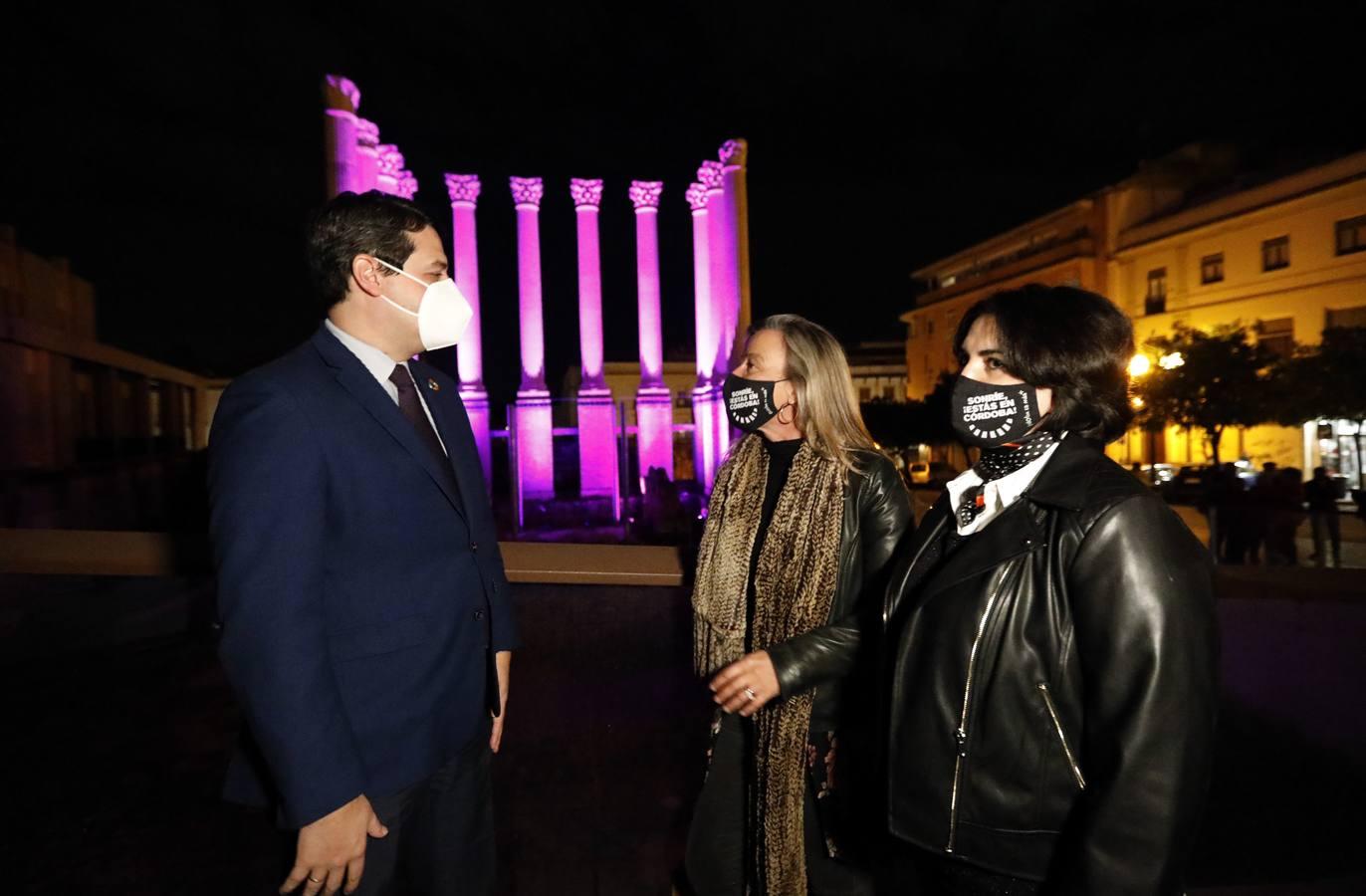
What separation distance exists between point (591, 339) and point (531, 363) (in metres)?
3.15

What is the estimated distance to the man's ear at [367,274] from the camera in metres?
2.12

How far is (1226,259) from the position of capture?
30.3 m

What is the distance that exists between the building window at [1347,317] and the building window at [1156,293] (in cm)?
816

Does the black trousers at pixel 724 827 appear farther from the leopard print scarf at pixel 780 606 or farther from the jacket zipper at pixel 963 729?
the jacket zipper at pixel 963 729

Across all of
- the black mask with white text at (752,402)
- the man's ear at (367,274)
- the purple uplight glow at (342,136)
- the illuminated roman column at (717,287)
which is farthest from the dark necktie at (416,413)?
the illuminated roman column at (717,287)

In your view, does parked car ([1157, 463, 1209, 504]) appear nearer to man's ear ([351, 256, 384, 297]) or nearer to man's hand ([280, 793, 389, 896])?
man's ear ([351, 256, 384, 297])

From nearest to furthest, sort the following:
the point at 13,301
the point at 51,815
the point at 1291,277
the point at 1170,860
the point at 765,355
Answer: the point at 1170,860
the point at 765,355
the point at 51,815
the point at 13,301
the point at 1291,277

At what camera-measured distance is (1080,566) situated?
161 cm

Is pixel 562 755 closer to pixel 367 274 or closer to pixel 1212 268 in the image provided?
pixel 367 274

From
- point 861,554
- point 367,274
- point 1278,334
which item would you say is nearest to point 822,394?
point 861,554

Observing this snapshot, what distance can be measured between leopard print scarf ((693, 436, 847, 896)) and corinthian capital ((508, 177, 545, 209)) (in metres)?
36.5

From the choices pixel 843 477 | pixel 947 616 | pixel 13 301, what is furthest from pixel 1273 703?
pixel 13 301

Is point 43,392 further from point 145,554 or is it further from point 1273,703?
point 1273,703

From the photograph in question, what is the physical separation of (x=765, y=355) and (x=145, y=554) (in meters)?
2.96
